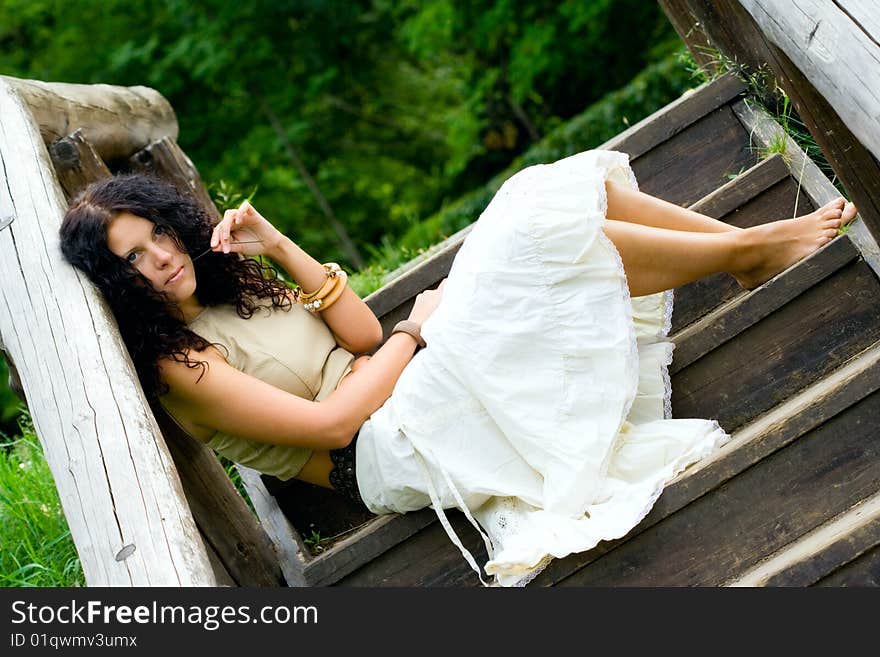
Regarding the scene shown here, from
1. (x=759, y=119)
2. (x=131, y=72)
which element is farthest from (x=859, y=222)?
(x=131, y=72)

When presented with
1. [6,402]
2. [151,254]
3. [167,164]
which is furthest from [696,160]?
[6,402]

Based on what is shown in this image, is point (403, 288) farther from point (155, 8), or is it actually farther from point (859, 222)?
point (155, 8)

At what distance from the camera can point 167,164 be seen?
3785 mm

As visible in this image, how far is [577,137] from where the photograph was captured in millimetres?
7551

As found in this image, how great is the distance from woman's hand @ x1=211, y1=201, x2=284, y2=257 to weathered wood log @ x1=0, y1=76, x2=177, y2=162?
0.86 metres

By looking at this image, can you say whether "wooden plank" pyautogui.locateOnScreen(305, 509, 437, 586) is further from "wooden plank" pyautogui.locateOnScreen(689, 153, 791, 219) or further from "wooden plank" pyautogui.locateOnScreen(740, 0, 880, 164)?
"wooden plank" pyautogui.locateOnScreen(740, 0, 880, 164)

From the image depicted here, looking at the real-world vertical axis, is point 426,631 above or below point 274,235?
below

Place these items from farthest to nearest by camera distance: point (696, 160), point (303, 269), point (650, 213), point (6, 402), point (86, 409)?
point (6, 402) < point (696, 160) < point (303, 269) < point (650, 213) < point (86, 409)

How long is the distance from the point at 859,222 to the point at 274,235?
1.52 meters

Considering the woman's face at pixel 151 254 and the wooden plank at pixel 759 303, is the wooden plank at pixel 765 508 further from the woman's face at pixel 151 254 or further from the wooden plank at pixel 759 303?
the woman's face at pixel 151 254

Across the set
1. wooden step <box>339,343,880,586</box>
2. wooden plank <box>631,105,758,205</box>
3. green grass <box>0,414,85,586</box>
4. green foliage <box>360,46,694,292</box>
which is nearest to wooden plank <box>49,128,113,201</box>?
green grass <box>0,414,85,586</box>

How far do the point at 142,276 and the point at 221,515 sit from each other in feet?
2.29

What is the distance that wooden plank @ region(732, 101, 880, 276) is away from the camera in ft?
7.99

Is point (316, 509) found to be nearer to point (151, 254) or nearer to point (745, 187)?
point (151, 254)
